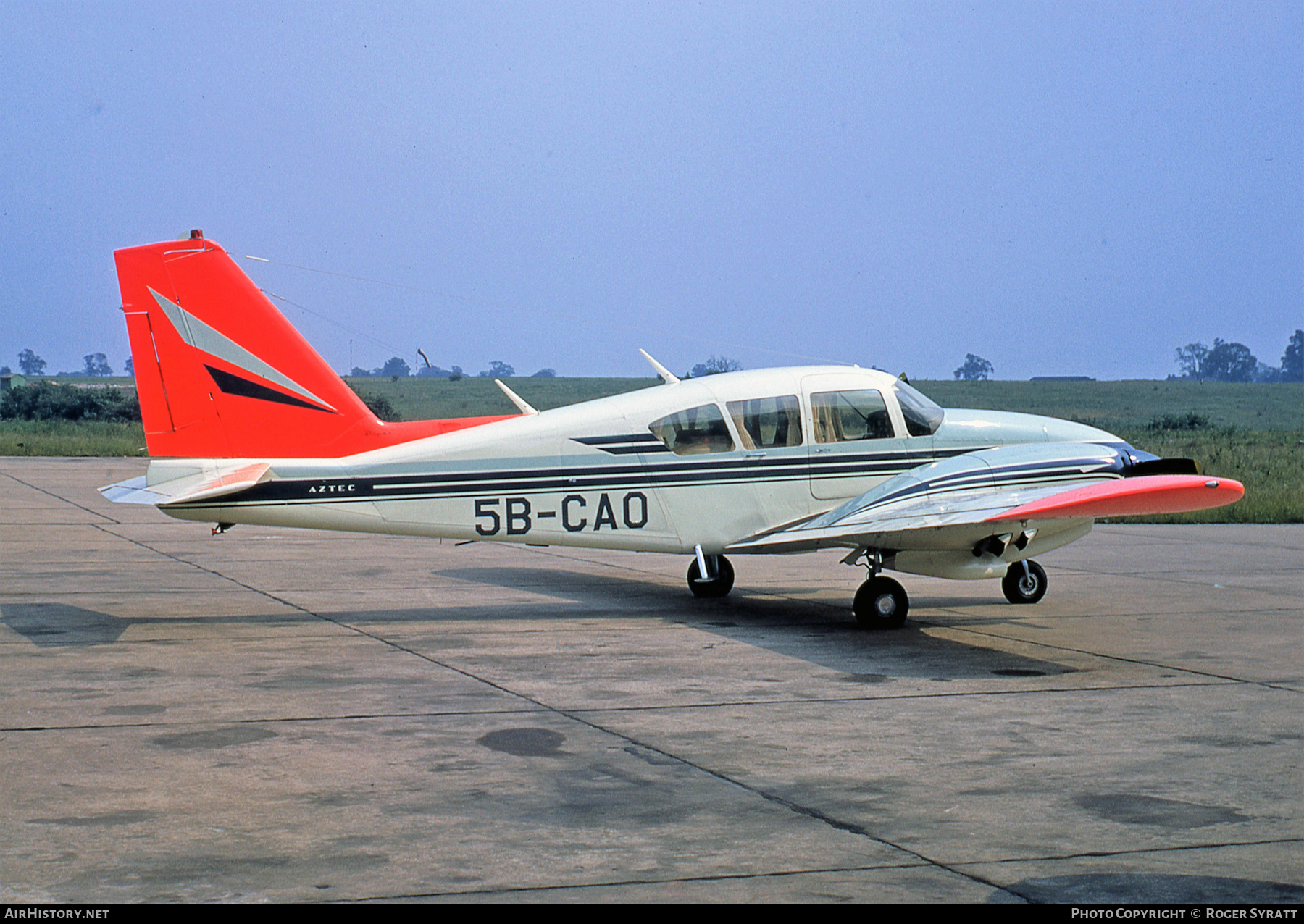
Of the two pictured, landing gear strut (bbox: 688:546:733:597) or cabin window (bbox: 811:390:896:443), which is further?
landing gear strut (bbox: 688:546:733:597)

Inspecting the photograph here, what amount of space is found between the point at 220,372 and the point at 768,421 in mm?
5136

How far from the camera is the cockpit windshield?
505 inches

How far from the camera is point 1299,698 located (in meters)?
8.93

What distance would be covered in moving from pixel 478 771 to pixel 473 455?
17.9ft

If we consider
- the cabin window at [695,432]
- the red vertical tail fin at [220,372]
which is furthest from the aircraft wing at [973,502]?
the red vertical tail fin at [220,372]

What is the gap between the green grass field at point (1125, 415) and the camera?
32.2 meters

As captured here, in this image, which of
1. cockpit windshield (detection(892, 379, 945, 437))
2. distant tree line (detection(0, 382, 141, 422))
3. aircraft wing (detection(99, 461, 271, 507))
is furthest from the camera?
distant tree line (detection(0, 382, 141, 422))

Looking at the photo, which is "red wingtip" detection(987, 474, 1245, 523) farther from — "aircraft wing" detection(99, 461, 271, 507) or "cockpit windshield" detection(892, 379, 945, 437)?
"aircraft wing" detection(99, 461, 271, 507)

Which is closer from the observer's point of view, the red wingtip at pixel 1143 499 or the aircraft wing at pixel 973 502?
the red wingtip at pixel 1143 499

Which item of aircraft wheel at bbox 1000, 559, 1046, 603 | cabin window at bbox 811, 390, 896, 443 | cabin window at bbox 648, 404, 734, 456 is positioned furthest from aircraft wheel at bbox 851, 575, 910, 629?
aircraft wheel at bbox 1000, 559, 1046, 603

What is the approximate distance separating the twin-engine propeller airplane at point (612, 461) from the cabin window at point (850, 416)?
0.06 ft

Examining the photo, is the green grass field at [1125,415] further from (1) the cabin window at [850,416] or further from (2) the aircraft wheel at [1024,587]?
(1) the cabin window at [850,416]
